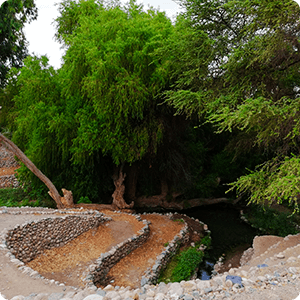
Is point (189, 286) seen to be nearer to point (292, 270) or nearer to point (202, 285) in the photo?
point (202, 285)

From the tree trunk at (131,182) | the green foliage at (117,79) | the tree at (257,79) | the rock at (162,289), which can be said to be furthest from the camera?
the tree trunk at (131,182)

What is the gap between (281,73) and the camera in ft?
24.2

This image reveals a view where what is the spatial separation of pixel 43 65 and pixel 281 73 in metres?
10.2

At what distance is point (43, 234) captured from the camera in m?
7.16

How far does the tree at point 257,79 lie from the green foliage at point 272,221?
457 cm

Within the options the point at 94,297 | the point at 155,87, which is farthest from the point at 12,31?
the point at 94,297

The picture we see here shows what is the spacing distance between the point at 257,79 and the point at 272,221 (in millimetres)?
7931

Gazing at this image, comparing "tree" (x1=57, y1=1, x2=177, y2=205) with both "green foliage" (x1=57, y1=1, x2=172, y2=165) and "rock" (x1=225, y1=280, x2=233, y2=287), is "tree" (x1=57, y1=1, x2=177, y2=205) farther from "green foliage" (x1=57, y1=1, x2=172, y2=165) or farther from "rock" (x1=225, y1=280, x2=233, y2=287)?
"rock" (x1=225, y1=280, x2=233, y2=287)

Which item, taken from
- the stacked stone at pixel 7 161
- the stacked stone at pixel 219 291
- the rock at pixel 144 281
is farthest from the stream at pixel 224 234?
the stacked stone at pixel 7 161

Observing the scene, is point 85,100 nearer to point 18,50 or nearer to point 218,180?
point 18,50

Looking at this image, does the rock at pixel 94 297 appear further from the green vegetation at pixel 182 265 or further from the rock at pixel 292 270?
the green vegetation at pixel 182 265

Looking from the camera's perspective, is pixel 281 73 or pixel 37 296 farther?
pixel 281 73

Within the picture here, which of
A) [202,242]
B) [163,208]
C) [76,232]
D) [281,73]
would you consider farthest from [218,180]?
[76,232]

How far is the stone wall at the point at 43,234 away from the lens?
250 inches
